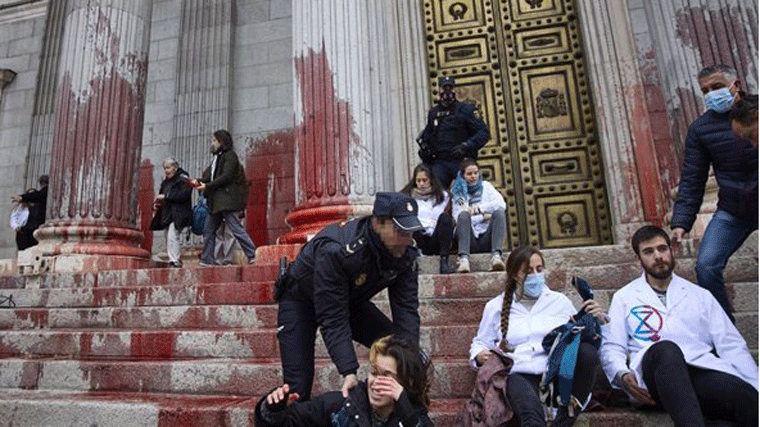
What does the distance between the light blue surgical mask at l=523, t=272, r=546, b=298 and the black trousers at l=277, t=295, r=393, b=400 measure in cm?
93

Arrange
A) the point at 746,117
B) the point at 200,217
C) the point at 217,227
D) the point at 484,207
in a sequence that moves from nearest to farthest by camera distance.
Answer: the point at 746,117 < the point at 484,207 < the point at 217,227 < the point at 200,217

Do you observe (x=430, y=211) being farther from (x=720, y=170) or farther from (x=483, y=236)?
(x=720, y=170)

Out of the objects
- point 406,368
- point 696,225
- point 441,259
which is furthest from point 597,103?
point 406,368

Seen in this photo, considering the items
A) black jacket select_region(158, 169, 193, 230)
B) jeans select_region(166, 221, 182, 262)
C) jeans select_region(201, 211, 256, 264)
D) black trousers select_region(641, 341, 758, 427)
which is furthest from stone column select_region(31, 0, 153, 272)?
black trousers select_region(641, 341, 758, 427)

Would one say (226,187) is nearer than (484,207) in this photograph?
No

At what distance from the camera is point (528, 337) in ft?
10.0

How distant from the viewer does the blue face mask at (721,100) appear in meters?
3.42

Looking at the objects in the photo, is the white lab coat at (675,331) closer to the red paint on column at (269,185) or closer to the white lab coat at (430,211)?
the white lab coat at (430,211)

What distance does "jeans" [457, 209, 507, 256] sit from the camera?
5285 mm

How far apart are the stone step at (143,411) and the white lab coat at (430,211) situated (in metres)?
2.38

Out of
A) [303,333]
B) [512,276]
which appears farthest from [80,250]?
→ [512,276]

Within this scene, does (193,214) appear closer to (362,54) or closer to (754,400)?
(362,54)

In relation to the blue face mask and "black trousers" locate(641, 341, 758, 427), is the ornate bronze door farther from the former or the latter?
"black trousers" locate(641, 341, 758, 427)

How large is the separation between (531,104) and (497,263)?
4478mm
